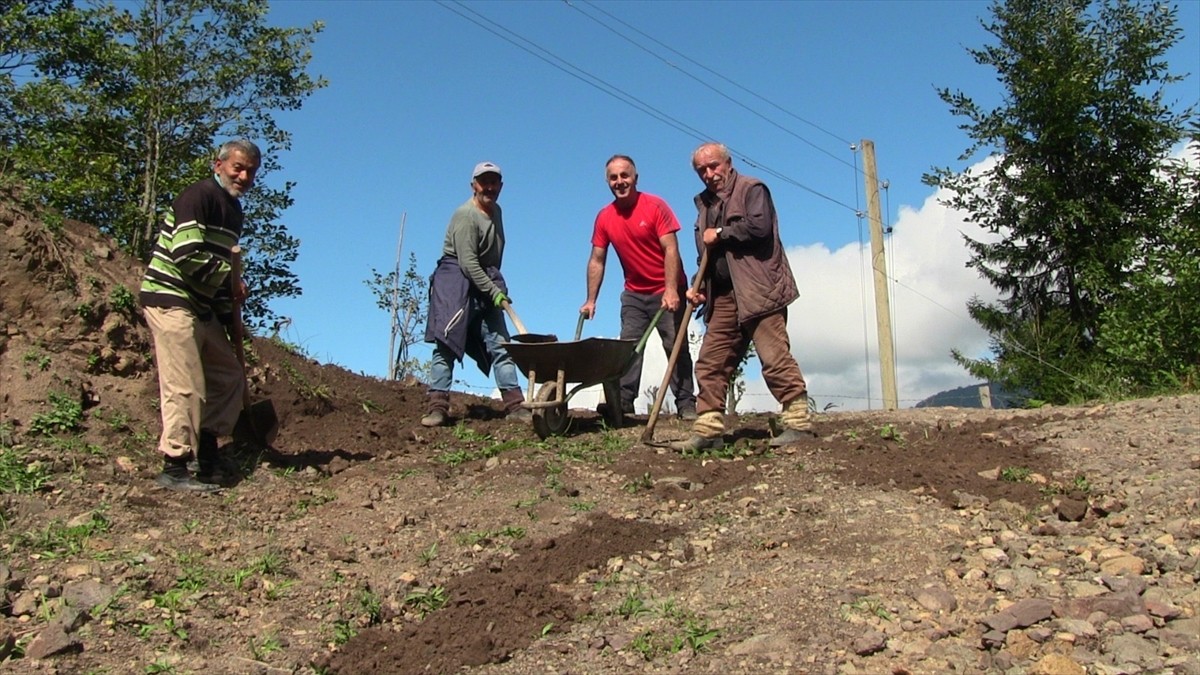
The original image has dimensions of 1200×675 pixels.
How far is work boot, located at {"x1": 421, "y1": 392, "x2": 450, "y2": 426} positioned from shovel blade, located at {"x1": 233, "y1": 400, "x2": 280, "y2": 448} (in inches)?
49.3

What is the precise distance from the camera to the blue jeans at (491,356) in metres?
7.07

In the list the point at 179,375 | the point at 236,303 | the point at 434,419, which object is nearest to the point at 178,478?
the point at 179,375

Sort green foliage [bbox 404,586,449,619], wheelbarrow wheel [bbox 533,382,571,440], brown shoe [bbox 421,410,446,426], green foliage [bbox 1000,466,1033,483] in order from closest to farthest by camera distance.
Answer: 1. green foliage [bbox 404,586,449,619]
2. green foliage [bbox 1000,466,1033,483]
3. wheelbarrow wheel [bbox 533,382,571,440]
4. brown shoe [bbox 421,410,446,426]

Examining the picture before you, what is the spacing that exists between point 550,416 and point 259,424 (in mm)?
1781

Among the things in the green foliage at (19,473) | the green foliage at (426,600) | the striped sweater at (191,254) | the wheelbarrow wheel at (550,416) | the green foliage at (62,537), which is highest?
the striped sweater at (191,254)

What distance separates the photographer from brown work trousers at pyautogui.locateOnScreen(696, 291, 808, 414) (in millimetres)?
5836

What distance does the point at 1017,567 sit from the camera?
4.00 meters

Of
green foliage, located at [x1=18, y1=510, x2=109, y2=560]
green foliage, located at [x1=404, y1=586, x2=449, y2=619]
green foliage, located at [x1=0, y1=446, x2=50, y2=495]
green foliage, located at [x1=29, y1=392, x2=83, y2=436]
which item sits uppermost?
green foliage, located at [x1=29, y1=392, x2=83, y2=436]

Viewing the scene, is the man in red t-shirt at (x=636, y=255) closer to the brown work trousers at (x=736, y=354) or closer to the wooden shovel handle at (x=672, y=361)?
the wooden shovel handle at (x=672, y=361)

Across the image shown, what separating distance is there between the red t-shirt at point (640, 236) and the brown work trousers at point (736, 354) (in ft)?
3.05

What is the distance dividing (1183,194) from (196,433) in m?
16.6

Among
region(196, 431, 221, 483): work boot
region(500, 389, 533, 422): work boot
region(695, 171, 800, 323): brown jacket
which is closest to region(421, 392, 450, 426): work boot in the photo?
region(500, 389, 533, 422): work boot

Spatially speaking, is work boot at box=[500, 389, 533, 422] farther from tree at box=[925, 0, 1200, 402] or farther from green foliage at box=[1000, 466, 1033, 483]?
tree at box=[925, 0, 1200, 402]

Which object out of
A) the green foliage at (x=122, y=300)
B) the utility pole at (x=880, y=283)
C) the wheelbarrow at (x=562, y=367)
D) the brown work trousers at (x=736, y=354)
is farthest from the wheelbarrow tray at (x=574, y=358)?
the utility pole at (x=880, y=283)
